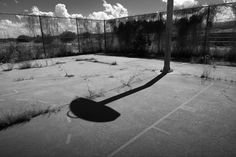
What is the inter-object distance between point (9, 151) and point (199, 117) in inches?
104

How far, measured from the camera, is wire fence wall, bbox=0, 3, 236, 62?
287 inches

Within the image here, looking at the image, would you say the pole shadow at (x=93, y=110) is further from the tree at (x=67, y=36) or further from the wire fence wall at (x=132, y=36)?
the tree at (x=67, y=36)

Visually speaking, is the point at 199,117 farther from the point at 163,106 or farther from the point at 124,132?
the point at 124,132

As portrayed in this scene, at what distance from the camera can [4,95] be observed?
3.59 m

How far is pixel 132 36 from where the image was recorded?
10898 mm

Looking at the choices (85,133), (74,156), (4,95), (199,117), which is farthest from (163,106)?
(4,95)

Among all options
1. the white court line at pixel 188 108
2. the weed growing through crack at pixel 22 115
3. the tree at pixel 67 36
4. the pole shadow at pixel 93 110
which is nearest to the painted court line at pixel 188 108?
the white court line at pixel 188 108

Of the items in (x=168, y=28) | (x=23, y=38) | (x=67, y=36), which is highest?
(x=67, y=36)

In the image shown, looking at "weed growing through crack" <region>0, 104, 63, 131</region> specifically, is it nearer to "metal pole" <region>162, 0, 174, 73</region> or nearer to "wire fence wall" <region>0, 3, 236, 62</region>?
"metal pole" <region>162, 0, 174, 73</region>

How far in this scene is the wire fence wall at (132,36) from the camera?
23.9ft

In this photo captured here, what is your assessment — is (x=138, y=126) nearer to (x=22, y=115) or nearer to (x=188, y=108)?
(x=188, y=108)

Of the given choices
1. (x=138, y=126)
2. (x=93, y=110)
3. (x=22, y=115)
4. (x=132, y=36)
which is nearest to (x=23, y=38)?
(x=132, y=36)

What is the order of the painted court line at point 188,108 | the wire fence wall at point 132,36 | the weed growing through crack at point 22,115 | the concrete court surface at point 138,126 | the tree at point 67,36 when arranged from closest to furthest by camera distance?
the concrete court surface at point 138,126
the weed growing through crack at point 22,115
the painted court line at point 188,108
the wire fence wall at point 132,36
the tree at point 67,36

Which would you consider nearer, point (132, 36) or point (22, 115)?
point (22, 115)
